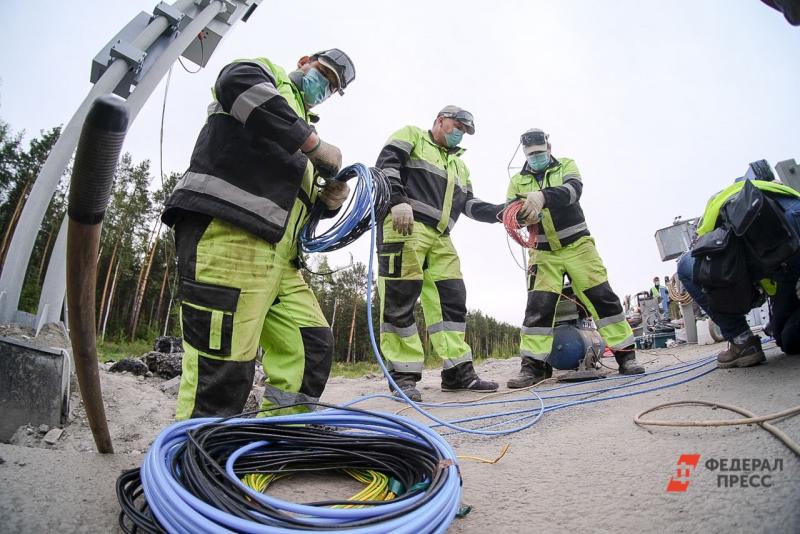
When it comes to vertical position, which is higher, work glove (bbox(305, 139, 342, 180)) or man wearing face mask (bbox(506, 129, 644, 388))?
work glove (bbox(305, 139, 342, 180))

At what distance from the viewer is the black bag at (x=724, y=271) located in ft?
7.45

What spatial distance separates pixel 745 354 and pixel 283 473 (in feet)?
9.24

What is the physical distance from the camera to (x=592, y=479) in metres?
1.34

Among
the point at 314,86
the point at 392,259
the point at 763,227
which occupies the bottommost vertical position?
the point at 763,227

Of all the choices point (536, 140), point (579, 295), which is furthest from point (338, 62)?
point (579, 295)

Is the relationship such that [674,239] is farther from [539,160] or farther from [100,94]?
[100,94]

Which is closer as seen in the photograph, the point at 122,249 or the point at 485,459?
the point at 485,459

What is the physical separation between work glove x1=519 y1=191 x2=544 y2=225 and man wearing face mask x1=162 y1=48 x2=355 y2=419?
86.8 inches

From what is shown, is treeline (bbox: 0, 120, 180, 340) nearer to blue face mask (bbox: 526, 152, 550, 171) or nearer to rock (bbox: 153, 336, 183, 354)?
rock (bbox: 153, 336, 183, 354)

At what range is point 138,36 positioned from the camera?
4078mm

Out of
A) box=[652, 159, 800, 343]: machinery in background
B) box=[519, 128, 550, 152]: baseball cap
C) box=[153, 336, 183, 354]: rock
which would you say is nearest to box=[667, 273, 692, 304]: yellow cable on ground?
box=[652, 159, 800, 343]: machinery in background

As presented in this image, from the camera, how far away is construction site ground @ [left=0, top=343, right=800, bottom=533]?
102cm

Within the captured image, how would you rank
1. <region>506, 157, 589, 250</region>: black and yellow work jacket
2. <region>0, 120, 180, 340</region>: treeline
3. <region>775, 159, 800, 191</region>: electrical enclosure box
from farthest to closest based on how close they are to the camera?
1. <region>0, 120, 180, 340</region>: treeline
2. <region>506, 157, 589, 250</region>: black and yellow work jacket
3. <region>775, 159, 800, 191</region>: electrical enclosure box

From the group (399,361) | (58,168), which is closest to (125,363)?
(58,168)
